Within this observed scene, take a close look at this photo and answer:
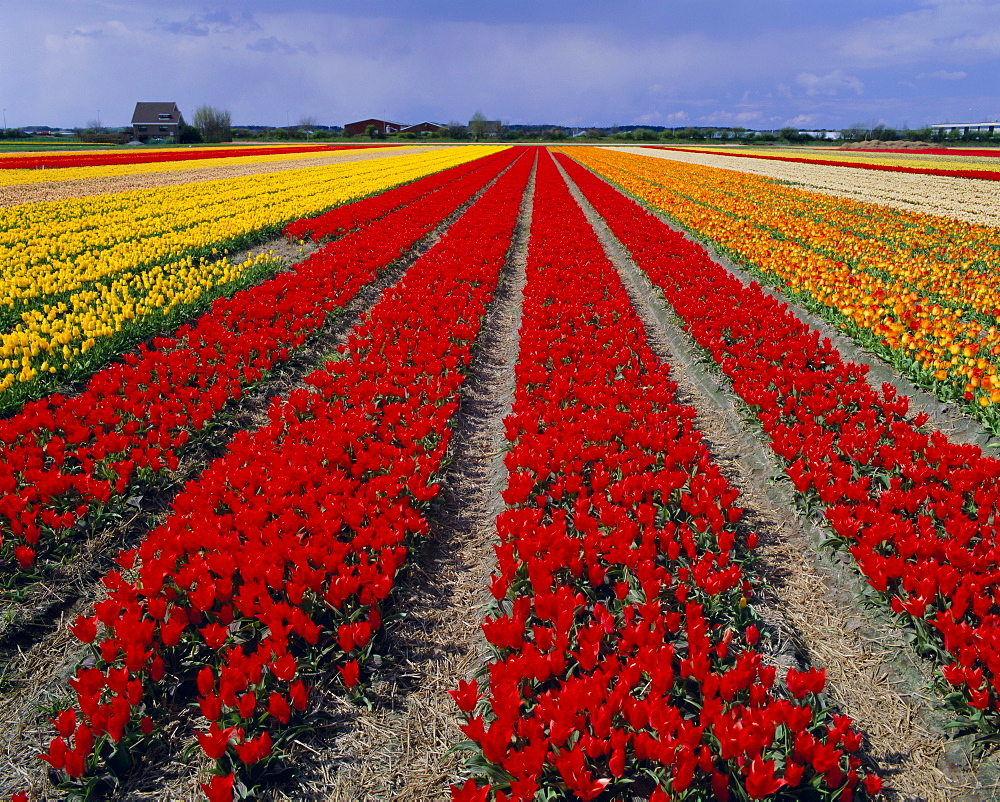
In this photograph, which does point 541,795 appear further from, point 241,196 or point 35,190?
point 35,190

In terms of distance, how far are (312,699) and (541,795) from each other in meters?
1.37

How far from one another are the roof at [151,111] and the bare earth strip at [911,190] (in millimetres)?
121701

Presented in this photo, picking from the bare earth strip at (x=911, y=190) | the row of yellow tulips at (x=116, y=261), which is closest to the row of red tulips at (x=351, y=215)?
the row of yellow tulips at (x=116, y=261)

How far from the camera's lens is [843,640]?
3717 millimetres

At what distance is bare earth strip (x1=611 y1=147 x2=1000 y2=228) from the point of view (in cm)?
2167

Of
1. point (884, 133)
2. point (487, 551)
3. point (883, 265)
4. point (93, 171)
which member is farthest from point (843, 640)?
point (884, 133)

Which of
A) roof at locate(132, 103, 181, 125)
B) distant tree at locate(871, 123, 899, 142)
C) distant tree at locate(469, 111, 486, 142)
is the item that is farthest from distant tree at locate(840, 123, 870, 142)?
roof at locate(132, 103, 181, 125)

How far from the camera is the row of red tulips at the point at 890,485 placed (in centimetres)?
322

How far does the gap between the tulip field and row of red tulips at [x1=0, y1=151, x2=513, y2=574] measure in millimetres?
42

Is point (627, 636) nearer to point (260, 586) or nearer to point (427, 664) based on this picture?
point (427, 664)

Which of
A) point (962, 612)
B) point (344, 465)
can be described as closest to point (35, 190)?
point (344, 465)

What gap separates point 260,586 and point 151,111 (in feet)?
476

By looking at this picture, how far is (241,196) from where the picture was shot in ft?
73.3

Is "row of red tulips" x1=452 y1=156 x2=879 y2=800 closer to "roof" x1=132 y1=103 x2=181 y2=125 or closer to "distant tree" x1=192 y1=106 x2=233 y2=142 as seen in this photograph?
"distant tree" x1=192 y1=106 x2=233 y2=142
